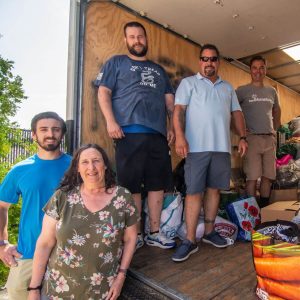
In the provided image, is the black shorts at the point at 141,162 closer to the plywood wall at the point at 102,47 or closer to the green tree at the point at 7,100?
the plywood wall at the point at 102,47

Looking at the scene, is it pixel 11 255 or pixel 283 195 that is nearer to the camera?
pixel 11 255

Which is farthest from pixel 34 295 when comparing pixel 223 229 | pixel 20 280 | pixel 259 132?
pixel 259 132

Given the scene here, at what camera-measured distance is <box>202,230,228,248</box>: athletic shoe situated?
9.13ft

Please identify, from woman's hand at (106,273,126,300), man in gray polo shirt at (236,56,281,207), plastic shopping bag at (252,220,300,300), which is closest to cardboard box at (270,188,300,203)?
man in gray polo shirt at (236,56,281,207)

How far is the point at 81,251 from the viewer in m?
1.86

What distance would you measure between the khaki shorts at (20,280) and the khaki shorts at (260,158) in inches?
115

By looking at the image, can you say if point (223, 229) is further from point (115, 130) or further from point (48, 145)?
point (48, 145)

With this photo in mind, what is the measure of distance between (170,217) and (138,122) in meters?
1.05

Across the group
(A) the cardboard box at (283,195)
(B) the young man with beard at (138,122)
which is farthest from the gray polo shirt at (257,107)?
(B) the young man with beard at (138,122)

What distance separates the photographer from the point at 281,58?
17.4 feet

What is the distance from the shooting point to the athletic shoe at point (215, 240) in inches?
110

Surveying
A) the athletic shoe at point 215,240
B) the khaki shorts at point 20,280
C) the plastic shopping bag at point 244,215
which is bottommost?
the khaki shorts at point 20,280

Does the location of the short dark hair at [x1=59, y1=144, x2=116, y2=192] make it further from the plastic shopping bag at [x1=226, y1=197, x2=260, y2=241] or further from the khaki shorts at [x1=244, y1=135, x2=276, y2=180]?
the khaki shorts at [x1=244, y1=135, x2=276, y2=180]

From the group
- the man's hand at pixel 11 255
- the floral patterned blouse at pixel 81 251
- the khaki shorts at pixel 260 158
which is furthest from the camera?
the khaki shorts at pixel 260 158
